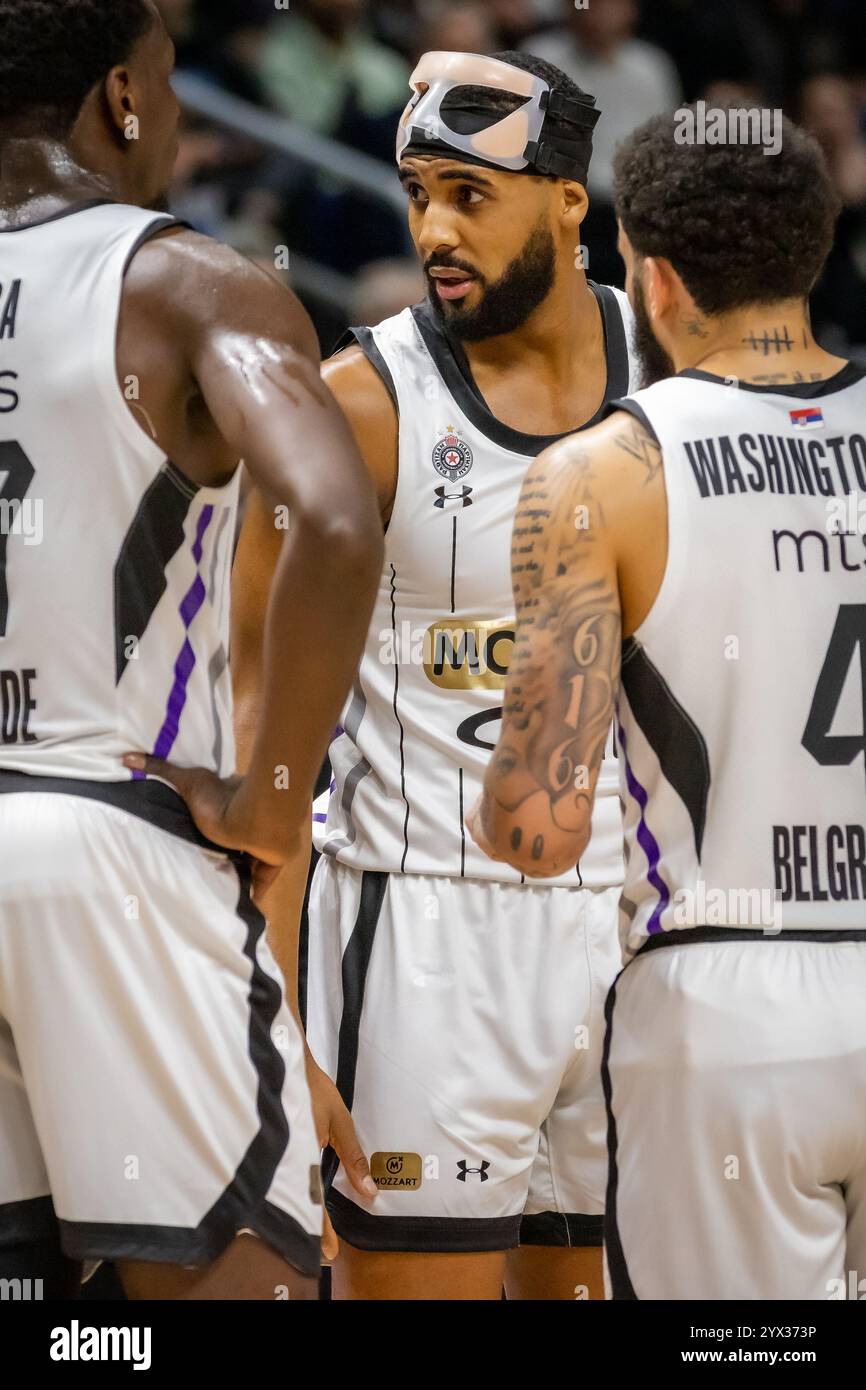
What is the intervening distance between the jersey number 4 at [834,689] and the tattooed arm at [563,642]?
0.28m

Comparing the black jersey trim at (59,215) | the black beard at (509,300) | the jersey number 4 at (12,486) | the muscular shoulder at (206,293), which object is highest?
the black beard at (509,300)

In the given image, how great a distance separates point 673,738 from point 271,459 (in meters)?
0.70

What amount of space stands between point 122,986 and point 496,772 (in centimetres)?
62

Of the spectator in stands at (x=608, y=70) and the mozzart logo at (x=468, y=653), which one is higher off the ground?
the spectator in stands at (x=608, y=70)

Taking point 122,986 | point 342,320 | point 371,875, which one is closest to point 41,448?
point 122,986

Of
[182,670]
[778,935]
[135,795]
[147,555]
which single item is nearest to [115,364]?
[147,555]

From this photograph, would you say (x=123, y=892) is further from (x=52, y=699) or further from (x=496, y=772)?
(x=496, y=772)

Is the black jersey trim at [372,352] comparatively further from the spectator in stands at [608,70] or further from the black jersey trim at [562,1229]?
the spectator in stands at [608,70]

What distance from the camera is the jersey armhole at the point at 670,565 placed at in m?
2.49

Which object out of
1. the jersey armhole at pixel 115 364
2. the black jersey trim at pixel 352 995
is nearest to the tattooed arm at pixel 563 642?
the jersey armhole at pixel 115 364

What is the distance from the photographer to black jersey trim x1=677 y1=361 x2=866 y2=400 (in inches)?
103

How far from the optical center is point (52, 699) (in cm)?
243

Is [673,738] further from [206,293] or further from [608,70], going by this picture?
[608,70]

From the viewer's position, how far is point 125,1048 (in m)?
2.36
